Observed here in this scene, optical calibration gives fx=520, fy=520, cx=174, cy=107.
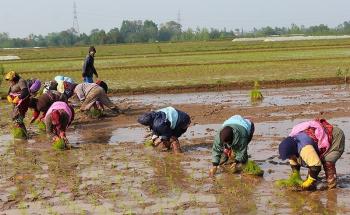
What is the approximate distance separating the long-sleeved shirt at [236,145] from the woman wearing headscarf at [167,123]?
5.39 ft

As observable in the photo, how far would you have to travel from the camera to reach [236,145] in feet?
24.5

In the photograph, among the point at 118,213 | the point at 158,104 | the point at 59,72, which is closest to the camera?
the point at 118,213

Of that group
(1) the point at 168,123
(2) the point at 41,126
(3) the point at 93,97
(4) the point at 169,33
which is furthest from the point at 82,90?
(4) the point at 169,33

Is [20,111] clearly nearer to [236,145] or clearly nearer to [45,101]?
[45,101]

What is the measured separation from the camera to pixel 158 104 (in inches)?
626

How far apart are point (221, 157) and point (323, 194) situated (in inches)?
75.3

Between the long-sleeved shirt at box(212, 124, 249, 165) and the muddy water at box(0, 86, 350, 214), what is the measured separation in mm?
273

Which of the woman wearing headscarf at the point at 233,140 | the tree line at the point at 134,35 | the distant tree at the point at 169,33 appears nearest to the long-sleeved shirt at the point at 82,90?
the woman wearing headscarf at the point at 233,140

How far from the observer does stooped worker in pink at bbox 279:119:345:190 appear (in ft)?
21.3

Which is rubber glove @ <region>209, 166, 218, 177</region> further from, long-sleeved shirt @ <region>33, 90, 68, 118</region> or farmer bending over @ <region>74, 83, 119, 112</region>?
farmer bending over @ <region>74, 83, 119, 112</region>

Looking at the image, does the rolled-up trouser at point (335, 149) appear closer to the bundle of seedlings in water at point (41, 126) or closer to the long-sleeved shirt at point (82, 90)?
the bundle of seedlings in water at point (41, 126)

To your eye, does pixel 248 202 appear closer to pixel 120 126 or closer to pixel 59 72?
pixel 120 126

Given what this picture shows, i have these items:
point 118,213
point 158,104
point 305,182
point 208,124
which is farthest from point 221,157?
point 158,104

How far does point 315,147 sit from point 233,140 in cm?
125
